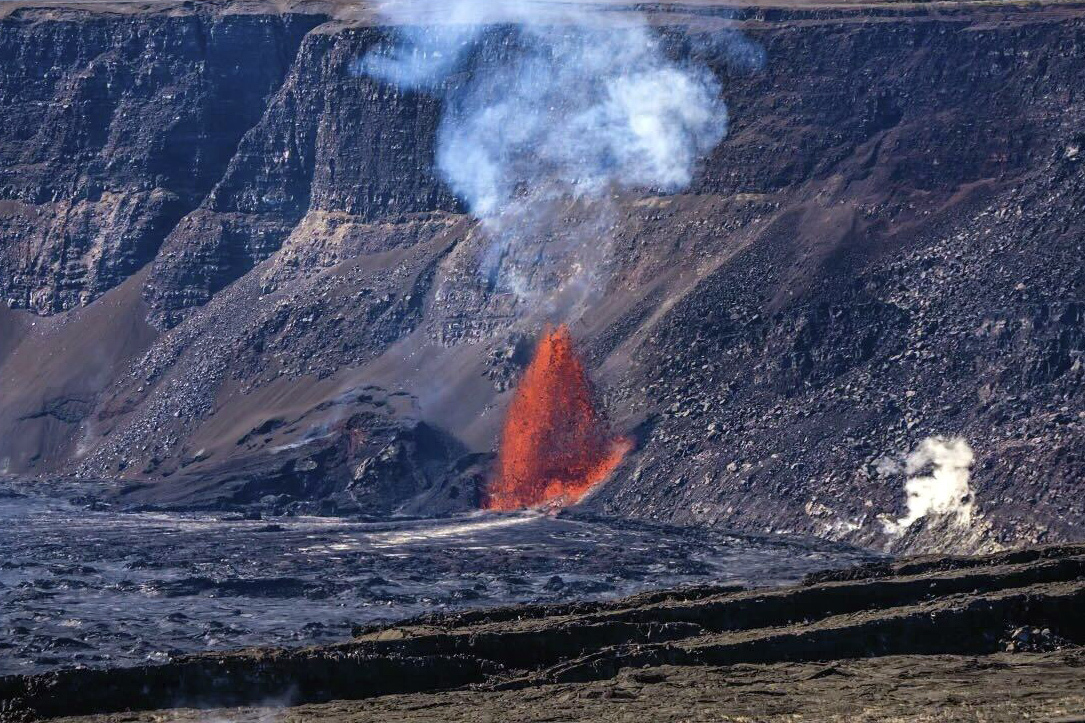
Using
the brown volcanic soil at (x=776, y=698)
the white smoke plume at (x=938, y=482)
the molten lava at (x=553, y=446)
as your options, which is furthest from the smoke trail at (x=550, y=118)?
the brown volcanic soil at (x=776, y=698)

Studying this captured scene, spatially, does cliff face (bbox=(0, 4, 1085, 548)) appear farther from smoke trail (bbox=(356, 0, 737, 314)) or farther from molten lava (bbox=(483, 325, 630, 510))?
smoke trail (bbox=(356, 0, 737, 314))

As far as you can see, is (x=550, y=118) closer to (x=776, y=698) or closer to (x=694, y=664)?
(x=694, y=664)

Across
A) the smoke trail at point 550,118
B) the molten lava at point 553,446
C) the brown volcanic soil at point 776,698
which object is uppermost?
the smoke trail at point 550,118

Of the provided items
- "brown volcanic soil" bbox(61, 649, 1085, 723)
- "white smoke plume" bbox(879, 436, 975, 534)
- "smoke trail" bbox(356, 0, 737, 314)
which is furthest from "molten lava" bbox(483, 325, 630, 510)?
"brown volcanic soil" bbox(61, 649, 1085, 723)

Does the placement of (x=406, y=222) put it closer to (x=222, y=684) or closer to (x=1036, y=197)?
(x=1036, y=197)

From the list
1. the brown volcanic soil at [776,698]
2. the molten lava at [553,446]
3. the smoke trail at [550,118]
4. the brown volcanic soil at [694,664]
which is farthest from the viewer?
the smoke trail at [550,118]

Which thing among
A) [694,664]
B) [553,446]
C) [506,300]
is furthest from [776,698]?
[506,300]

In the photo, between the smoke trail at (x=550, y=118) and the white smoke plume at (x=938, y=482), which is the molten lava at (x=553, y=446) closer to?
the smoke trail at (x=550, y=118)

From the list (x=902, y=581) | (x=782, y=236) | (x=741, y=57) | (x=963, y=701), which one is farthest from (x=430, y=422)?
(x=963, y=701)
